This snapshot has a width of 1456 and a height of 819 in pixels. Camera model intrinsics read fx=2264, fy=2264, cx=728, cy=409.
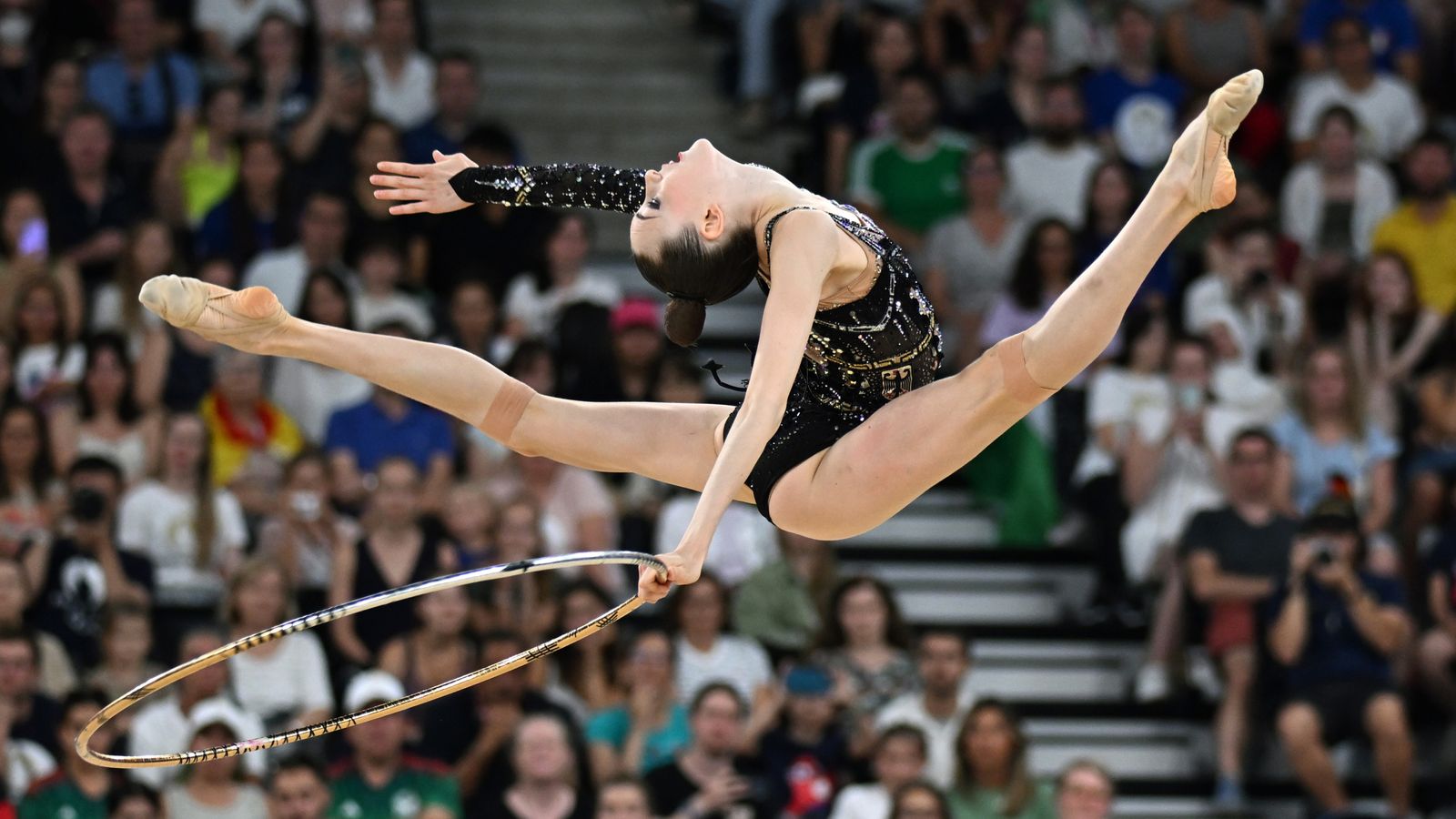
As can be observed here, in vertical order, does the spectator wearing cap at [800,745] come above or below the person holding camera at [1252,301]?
below

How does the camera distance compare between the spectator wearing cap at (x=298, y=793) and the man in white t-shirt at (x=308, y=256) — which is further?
the man in white t-shirt at (x=308, y=256)

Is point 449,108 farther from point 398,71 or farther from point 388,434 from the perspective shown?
point 388,434

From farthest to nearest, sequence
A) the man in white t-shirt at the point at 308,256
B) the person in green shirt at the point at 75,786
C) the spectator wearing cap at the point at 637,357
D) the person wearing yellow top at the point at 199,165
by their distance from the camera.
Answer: the person wearing yellow top at the point at 199,165
the man in white t-shirt at the point at 308,256
the spectator wearing cap at the point at 637,357
the person in green shirt at the point at 75,786

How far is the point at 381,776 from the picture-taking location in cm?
822

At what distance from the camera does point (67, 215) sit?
10211 millimetres

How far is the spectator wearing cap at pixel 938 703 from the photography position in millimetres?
8758

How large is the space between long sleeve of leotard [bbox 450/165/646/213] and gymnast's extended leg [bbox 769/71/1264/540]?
0.83 m

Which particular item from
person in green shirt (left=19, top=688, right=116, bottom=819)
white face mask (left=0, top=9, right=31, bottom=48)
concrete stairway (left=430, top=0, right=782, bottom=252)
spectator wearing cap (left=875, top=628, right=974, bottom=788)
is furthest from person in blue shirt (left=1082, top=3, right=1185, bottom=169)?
person in green shirt (left=19, top=688, right=116, bottom=819)

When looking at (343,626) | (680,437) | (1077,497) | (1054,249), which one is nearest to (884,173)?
(1054,249)

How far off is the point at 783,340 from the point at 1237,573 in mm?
4940

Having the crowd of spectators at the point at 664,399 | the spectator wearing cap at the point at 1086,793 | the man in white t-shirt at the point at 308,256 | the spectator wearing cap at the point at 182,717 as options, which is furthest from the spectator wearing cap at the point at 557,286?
the spectator wearing cap at the point at 1086,793

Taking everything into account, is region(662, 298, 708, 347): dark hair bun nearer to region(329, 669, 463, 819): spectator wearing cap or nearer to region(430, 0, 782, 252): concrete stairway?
region(329, 669, 463, 819): spectator wearing cap

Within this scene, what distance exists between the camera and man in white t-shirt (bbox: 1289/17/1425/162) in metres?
11.7

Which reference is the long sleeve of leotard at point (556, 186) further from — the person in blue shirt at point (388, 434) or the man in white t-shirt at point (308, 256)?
the man in white t-shirt at point (308, 256)
